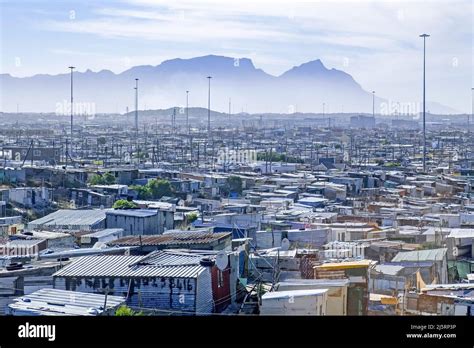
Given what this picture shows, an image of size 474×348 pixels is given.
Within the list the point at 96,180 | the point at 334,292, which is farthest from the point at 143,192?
the point at 334,292

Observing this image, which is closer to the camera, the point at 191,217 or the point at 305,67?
the point at 305,67

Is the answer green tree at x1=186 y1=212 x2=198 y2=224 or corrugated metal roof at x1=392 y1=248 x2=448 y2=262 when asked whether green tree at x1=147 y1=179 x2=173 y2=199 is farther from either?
corrugated metal roof at x1=392 y1=248 x2=448 y2=262

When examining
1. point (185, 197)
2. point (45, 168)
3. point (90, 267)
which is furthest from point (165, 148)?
point (90, 267)

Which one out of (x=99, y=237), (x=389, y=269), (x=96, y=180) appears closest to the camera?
(x=389, y=269)

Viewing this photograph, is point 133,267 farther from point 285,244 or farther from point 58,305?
point 285,244

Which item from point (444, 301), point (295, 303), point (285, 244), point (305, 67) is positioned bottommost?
point (285, 244)
